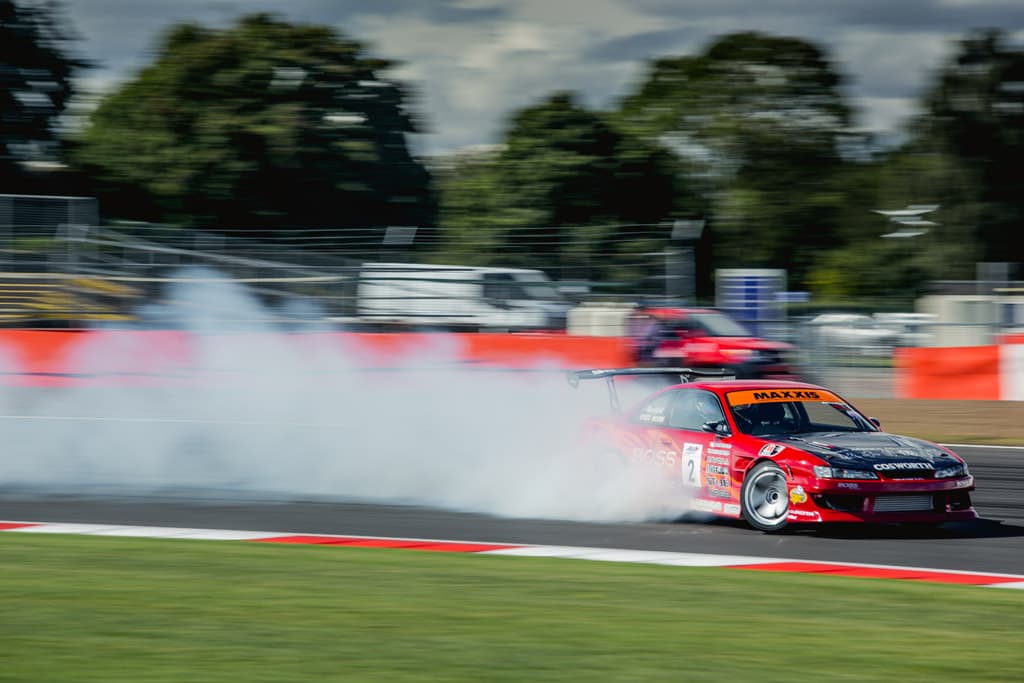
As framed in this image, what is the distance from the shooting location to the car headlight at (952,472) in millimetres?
8969

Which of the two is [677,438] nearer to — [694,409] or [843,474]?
[694,409]

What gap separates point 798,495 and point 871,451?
1.93ft

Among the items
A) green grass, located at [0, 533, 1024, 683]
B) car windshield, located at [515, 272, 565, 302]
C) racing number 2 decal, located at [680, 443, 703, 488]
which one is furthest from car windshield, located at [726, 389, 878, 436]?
car windshield, located at [515, 272, 565, 302]

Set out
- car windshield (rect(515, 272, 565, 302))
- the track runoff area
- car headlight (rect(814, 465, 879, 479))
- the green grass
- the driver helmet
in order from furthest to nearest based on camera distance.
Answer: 1. car windshield (rect(515, 272, 565, 302))
2. the driver helmet
3. car headlight (rect(814, 465, 879, 479))
4. the track runoff area
5. the green grass

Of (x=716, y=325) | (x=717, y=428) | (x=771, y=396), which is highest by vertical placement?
(x=771, y=396)

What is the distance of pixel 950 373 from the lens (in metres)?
19.7

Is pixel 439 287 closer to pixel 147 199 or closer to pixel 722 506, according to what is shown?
pixel 722 506

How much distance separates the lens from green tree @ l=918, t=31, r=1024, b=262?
4909cm

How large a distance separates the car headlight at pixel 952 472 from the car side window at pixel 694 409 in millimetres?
1595

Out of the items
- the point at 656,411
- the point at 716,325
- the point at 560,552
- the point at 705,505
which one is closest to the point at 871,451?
the point at 705,505

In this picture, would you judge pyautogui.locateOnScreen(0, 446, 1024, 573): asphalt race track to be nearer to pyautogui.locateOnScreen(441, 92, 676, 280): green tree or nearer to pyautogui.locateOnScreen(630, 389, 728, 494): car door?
pyautogui.locateOnScreen(630, 389, 728, 494): car door

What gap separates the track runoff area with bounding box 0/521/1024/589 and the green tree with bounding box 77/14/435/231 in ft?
118

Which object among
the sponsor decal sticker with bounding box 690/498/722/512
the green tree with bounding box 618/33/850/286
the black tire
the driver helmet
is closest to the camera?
the black tire

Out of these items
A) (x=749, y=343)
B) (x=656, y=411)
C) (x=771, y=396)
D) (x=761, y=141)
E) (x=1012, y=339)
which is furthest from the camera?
(x=761, y=141)
